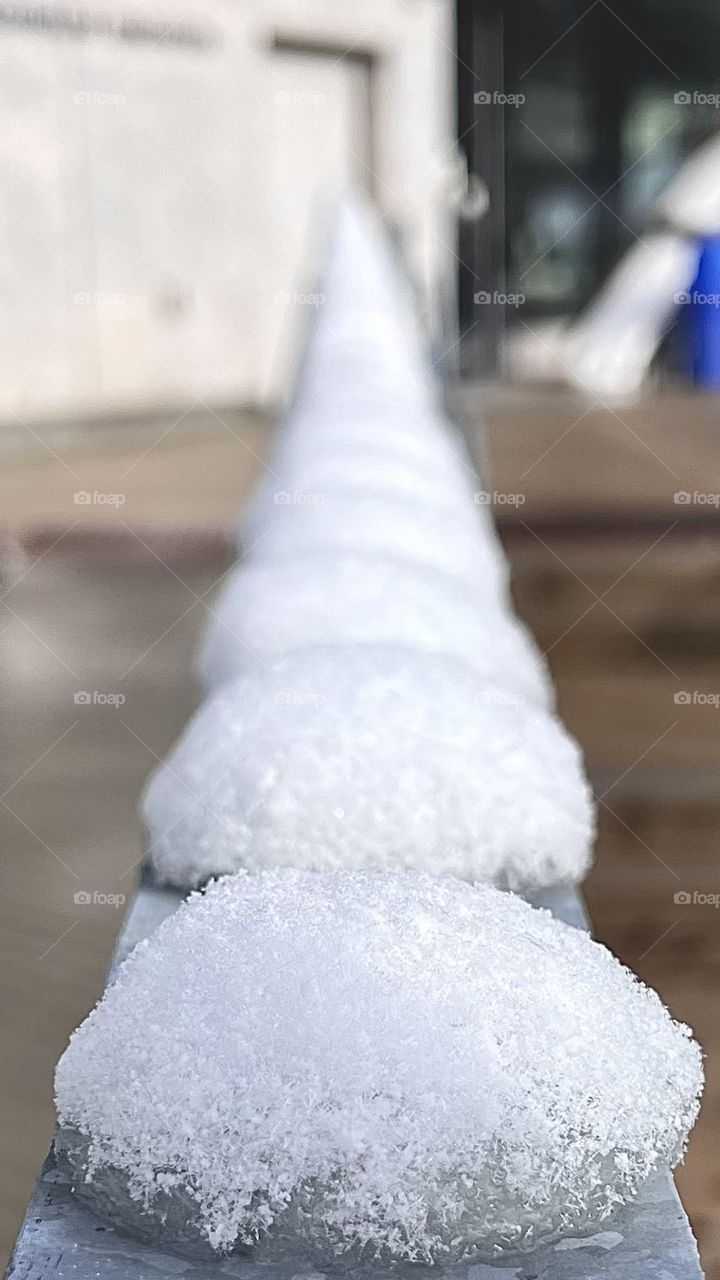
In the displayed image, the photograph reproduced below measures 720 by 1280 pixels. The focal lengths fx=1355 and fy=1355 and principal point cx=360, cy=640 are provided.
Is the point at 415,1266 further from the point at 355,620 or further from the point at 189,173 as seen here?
the point at 189,173

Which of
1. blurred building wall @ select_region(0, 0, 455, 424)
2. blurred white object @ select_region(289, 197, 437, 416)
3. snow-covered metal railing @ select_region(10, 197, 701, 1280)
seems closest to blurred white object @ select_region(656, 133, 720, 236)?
blurred building wall @ select_region(0, 0, 455, 424)

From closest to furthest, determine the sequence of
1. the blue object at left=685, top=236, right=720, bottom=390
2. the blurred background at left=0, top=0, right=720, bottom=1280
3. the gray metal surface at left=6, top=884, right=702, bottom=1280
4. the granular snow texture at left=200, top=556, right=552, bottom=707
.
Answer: the gray metal surface at left=6, top=884, right=702, bottom=1280 → the granular snow texture at left=200, top=556, right=552, bottom=707 → the blurred background at left=0, top=0, right=720, bottom=1280 → the blue object at left=685, top=236, right=720, bottom=390

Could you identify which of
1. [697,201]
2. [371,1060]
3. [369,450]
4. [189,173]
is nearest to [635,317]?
[697,201]

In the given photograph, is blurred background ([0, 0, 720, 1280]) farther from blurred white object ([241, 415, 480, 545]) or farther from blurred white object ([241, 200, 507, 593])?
blurred white object ([241, 415, 480, 545])

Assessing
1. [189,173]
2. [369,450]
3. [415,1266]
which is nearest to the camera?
[415,1266]

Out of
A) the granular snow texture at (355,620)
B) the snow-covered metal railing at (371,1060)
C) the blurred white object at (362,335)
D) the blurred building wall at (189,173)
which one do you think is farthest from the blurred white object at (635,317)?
the snow-covered metal railing at (371,1060)

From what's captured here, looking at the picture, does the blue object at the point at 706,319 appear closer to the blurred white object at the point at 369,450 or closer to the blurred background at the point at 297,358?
the blurred background at the point at 297,358
